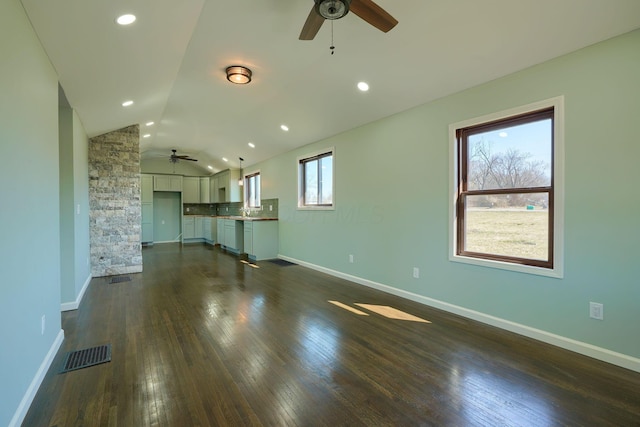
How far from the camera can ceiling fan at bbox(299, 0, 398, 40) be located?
1.92 m

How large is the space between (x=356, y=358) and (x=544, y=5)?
119 inches

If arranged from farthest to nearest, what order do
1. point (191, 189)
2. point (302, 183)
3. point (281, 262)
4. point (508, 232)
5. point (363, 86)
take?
point (191, 189) → point (281, 262) → point (302, 183) → point (363, 86) → point (508, 232)

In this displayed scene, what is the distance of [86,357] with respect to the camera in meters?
2.47

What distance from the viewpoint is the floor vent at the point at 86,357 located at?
91.6 inches

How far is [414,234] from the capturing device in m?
3.85

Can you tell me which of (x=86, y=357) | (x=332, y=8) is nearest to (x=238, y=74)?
(x=332, y=8)

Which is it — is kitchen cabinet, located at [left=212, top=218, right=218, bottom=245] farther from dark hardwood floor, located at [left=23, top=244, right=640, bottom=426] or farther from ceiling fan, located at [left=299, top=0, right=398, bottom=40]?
ceiling fan, located at [left=299, top=0, right=398, bottom=40]

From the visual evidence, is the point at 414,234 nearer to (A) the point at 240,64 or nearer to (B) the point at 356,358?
(B) the point at 356,358

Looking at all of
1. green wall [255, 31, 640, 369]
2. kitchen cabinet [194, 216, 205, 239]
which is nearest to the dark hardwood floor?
green wall [255, 31, 640, 369]

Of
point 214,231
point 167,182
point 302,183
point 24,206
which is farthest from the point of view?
point 167,182

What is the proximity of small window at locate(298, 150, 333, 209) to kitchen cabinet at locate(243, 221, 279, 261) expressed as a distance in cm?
115

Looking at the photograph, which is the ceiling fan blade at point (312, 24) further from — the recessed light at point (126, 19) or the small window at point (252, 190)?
the small window at point (252, 190)

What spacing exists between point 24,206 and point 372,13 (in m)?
2.50

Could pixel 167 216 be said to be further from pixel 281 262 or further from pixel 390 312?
pixel 390 312
